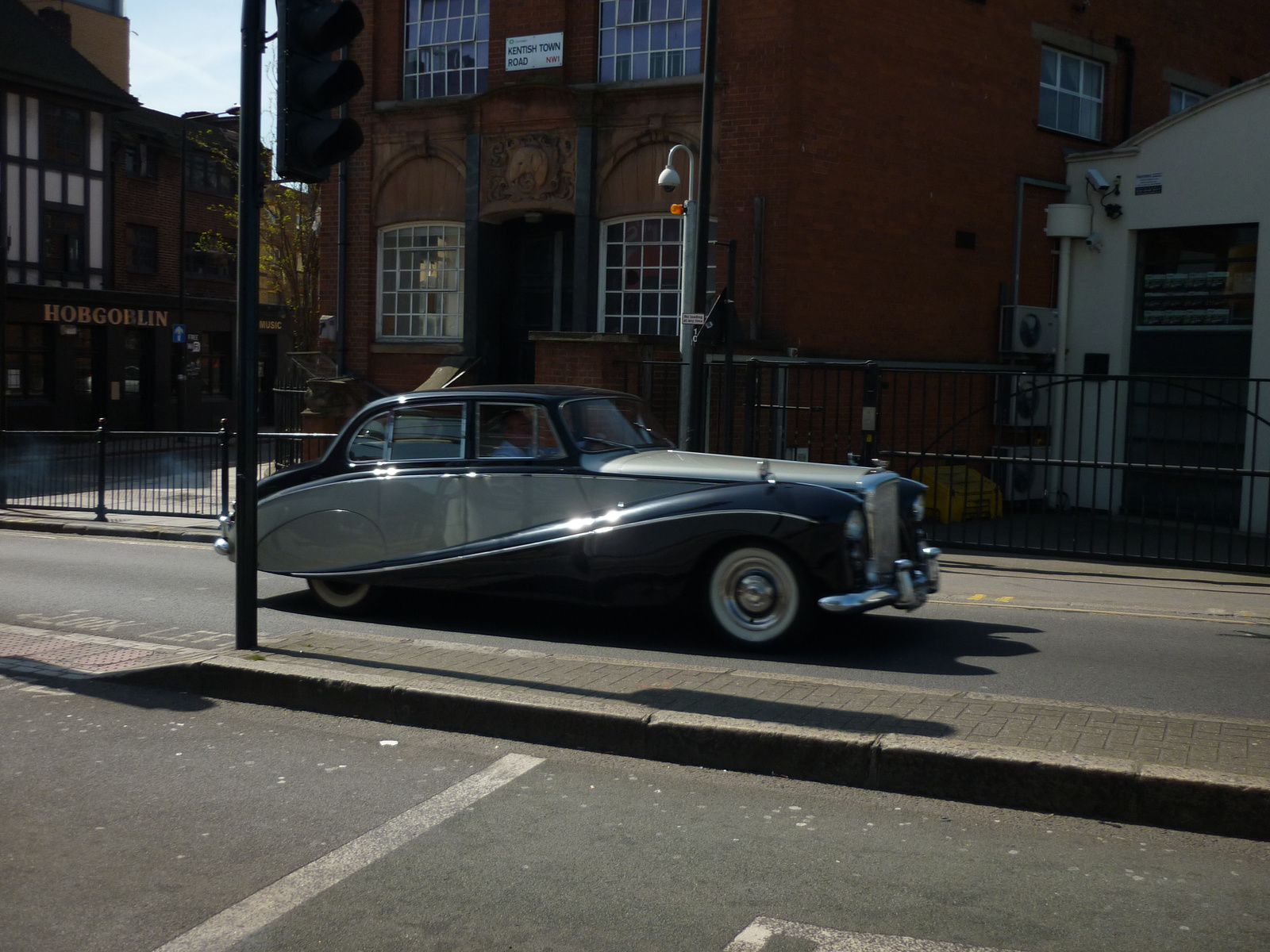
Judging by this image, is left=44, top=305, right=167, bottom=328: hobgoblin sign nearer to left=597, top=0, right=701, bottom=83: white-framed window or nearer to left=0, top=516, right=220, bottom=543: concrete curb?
left=0, top=516, right=220, bottom=543: concrete curb

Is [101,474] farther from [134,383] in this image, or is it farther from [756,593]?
[134,383]

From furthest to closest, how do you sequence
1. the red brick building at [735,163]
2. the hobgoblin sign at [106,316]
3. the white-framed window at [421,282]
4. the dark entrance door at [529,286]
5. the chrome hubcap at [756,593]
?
the hobgoblin sign at [106,316], the white-framed window at [421,282], the dark entrance door at [529,286], the red brick building at [735,163], the chrome hubcap at [756,593]

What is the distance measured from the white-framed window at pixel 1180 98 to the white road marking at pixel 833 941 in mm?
20700

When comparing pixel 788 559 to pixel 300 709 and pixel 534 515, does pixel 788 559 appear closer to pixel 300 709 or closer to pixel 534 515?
pixel 534 515

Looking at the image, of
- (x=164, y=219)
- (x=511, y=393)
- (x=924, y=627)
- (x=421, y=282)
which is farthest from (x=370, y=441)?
(x=164, y=219)

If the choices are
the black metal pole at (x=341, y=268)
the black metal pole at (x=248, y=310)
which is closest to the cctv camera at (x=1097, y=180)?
the black metal pole at (x=341, y=268)

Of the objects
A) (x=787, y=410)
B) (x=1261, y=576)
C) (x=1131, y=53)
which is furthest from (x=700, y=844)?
(x=1131, y=53)

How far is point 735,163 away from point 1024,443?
6.22 meters

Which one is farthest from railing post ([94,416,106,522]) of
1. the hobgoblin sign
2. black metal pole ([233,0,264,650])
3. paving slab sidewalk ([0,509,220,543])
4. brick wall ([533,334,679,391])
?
the hobgoblin sign

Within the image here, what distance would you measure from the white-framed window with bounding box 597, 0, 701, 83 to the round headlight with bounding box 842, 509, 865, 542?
11565 millimetres

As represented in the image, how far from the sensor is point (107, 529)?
1473 cm

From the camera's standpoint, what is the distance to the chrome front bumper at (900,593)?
7020 millimetres

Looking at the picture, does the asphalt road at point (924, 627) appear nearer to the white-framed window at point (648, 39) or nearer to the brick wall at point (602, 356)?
the brick wall at point (602, 356)

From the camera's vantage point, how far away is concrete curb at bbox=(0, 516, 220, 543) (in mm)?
14219
